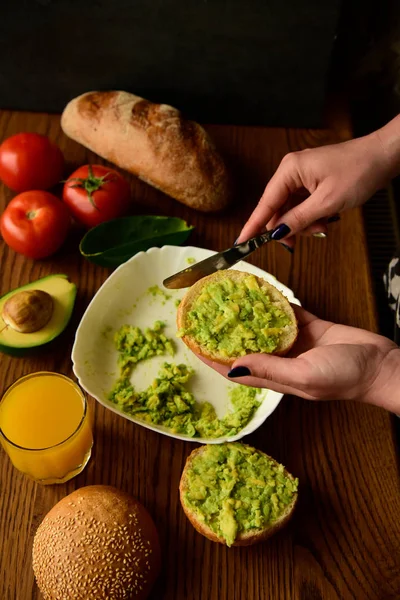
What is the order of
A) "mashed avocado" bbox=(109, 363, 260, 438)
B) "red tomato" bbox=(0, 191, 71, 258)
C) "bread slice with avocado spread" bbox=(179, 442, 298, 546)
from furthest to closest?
1. "red tomato" bbox=(0, 191, 71, 258)
2. "mashed avocado" bbox=(109, 363, 260, 438)
3. "bread slice with avocado spread" bbox=(179, 442, 298, 546)

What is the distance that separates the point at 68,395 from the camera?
149 centimetres

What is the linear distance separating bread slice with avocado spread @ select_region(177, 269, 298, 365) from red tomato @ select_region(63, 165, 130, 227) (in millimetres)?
510

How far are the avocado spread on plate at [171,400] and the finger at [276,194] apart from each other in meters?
0.41

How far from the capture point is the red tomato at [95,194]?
6.26ft

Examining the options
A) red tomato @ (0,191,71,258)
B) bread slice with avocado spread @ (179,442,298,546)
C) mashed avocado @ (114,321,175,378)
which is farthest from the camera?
red tomato @ (0,191,71,258)

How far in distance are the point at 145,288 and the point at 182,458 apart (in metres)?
0.52

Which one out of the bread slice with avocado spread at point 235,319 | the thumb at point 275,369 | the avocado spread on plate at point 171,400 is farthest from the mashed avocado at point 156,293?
the thumb at point 275,369

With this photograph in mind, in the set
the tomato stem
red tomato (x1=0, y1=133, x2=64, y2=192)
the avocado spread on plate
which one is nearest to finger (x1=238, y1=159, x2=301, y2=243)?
the avocado spread on plate

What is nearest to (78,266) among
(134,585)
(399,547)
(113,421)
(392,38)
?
(113,421)

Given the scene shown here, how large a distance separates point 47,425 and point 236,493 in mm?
467

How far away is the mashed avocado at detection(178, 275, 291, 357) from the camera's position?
1.46 m

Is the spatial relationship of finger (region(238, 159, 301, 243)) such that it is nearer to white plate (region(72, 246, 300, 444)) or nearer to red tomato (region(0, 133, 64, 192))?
white plate (region(72, 246, 300, 444))

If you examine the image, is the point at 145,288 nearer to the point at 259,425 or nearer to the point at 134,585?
the point at 259,425

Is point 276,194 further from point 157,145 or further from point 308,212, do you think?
point 157,145
